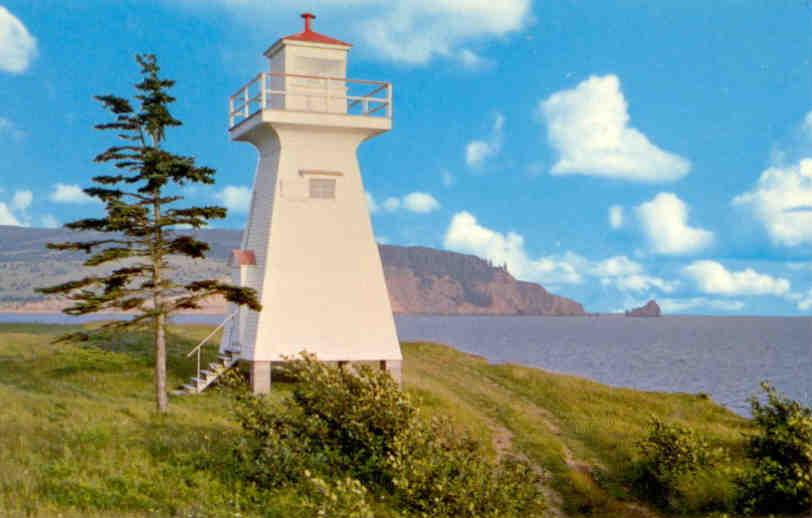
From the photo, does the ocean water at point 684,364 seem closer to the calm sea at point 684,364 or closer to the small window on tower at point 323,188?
the calm sea at point 684,364

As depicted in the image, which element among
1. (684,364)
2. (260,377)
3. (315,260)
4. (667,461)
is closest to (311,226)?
(315,260)

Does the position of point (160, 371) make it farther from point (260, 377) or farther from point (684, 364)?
point (684, 364)

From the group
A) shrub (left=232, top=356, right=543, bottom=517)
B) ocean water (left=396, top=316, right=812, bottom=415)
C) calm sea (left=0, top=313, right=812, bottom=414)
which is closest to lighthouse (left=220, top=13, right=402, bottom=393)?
shrub (left=232, top=356, right=543, bottom=517)

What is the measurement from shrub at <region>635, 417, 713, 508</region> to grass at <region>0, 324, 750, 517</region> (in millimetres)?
669

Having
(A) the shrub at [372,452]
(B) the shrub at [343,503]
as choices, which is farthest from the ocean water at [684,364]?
(B) the shrub at [343,503]

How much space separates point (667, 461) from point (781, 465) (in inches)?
181

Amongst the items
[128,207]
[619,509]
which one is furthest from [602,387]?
[128,207]

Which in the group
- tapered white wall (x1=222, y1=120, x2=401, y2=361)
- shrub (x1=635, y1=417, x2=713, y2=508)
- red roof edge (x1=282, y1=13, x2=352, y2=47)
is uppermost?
red roof edge (x1=282, y1=13, x2=352, y2=47)

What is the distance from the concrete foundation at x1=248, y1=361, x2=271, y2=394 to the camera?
31719 mm

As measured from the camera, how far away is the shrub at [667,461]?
2769 centimetres

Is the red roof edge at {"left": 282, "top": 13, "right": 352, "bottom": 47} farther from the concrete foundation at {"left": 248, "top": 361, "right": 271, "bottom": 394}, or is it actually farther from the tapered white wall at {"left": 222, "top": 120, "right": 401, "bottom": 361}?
the concrete foundation at {"left": 248, "top": 361, "right": 271, "bottom": 394}

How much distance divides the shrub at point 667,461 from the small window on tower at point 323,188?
13.8 m

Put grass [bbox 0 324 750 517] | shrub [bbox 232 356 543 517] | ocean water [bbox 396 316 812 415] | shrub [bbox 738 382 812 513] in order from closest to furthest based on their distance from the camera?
grass [bbox 0 324 750 517] → shrub [bbox 232 356 543 517] → shrub [bbox 738 382 812 513] → ocean water [bbox 396 316 812 415]

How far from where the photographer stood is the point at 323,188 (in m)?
32.8
